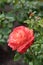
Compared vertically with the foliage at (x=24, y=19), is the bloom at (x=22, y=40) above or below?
above

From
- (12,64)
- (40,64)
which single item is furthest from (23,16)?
(12,64)

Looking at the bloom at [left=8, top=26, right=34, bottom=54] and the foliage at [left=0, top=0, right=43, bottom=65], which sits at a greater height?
the bloom at [left=8, top=26, right=34, bottom=54]

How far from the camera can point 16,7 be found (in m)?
1.79

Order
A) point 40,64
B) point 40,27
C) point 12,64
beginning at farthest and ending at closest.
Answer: point 12,64
point 40,64
point 40,27

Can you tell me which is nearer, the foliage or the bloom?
the bloom

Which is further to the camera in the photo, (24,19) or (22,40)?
(24,19)

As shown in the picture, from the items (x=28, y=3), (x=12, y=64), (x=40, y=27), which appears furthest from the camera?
(x=12, y=64)

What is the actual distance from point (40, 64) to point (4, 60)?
1487 mm

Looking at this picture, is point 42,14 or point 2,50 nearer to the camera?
point 42,14

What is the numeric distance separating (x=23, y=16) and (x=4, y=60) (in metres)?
1.26

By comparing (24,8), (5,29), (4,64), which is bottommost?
(4,64)

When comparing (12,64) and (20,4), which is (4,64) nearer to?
(12,64)

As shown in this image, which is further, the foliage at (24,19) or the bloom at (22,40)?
the foliage at (24,19)

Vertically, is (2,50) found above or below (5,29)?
below
